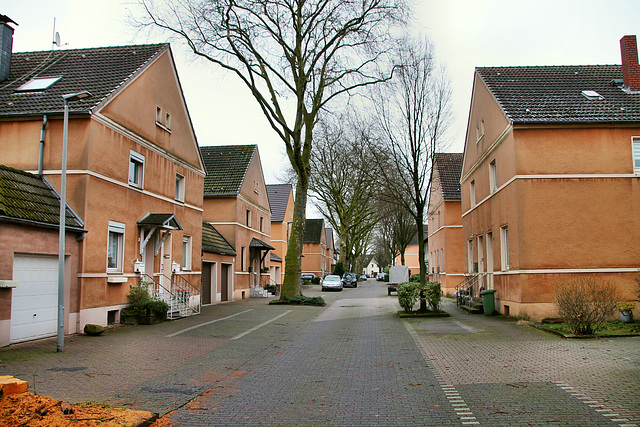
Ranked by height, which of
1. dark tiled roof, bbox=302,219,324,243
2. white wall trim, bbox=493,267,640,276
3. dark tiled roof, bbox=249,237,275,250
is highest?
dark tiled roof, bbox=302,219,324,243

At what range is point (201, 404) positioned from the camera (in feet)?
23.8

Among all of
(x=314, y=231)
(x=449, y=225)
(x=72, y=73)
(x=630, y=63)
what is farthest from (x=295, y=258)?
(x=314, y=231)

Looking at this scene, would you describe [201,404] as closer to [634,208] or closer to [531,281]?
[531,281]

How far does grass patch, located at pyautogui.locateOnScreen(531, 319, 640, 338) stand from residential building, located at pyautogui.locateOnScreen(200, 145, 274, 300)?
64.2ft

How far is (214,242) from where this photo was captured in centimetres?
2856

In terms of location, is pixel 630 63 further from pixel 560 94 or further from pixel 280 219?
pixel 280 219

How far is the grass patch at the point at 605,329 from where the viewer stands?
44.8 feet

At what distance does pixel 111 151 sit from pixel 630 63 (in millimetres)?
19699

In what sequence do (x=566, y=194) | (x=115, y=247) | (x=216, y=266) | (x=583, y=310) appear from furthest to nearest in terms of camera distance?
(x=216, y=266) < (x=566, y=194) < (x=115, y=247) < (x=583, y=310)

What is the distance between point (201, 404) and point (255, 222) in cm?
2921

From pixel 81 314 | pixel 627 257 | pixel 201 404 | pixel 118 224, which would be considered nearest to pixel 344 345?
pixel 201 404

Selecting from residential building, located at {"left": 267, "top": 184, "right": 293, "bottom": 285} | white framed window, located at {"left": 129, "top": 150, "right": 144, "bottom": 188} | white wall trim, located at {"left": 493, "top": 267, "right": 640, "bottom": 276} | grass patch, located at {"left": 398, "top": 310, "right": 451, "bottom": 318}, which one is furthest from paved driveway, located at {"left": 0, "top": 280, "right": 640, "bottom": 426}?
residential building, located at {"left": 267, "top": 184, "right": 293, "bottom": 285}

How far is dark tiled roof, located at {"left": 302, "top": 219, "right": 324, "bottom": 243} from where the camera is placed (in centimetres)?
7112

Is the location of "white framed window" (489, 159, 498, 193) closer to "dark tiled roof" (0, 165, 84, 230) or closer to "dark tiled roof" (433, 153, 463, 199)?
"dark tiled roof" (433, 153, 463, 199)
